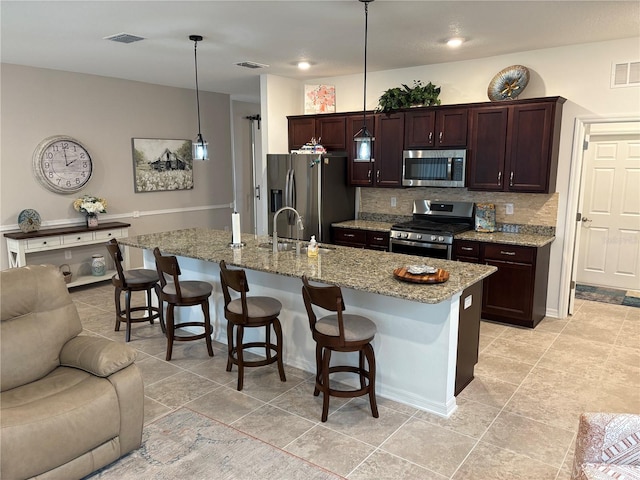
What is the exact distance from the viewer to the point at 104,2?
3246 mm

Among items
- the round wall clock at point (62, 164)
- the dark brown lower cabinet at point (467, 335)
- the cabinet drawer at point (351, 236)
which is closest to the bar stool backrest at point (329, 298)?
the dark brown lower cabinet at point (467, 335)

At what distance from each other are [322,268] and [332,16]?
1.96m

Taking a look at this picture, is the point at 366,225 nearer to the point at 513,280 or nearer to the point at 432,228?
the point at 432,228

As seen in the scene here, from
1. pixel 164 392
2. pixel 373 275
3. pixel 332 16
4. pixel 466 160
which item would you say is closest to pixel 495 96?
pixel 466 160

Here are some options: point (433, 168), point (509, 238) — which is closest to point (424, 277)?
point (509, 238)

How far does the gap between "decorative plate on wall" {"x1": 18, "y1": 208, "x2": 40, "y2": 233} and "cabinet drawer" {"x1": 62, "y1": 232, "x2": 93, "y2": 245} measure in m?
0.33

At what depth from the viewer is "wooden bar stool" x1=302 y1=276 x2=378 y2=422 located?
278cm

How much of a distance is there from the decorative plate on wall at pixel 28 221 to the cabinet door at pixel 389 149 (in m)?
4.11

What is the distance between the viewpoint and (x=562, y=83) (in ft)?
15.3

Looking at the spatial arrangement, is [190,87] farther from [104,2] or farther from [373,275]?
[373,275]

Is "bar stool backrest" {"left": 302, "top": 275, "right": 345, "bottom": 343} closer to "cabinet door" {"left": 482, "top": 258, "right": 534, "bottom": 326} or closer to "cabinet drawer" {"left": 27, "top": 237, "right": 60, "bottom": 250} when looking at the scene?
"cabinet door" {"left": 482, "top": 258, "right": 534, "bottom": 326}

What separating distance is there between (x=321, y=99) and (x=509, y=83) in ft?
7.88

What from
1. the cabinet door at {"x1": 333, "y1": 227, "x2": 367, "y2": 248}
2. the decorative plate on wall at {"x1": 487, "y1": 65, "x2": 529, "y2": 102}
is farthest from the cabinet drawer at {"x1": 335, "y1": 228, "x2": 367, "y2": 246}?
the decorative plate on wall at {"x1": 487, "y1": 65, "x2": 529, "y2": 102}

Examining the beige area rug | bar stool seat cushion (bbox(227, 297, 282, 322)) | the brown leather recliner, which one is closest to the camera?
the brown leather recliner
